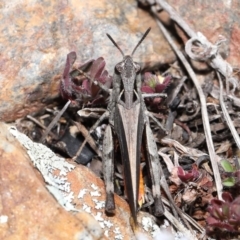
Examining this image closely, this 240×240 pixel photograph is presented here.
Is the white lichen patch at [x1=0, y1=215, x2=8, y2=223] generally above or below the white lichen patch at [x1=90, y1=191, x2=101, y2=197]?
below

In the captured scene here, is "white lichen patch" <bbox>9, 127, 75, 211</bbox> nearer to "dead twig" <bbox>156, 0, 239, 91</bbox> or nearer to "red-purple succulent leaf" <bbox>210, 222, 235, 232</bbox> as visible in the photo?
"red-purple succulent leaf" <bbox>210, 222, 235, 232</bbox>

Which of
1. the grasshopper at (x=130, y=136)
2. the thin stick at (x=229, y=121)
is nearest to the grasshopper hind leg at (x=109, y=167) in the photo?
the grasshopper at (x=130, y=136)

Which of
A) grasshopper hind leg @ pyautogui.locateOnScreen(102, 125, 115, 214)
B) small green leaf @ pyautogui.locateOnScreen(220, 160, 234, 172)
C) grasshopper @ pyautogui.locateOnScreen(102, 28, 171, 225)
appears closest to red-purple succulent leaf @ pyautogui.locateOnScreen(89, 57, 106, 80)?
grasshopper @ pyautogui.locateOnScreen(102, 28, 171, 225)

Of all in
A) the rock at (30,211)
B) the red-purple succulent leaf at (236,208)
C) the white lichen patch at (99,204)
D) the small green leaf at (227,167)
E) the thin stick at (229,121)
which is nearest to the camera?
the rock at (30,211)

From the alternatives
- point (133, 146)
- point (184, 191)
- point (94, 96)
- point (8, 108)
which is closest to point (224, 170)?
point (184, 191)

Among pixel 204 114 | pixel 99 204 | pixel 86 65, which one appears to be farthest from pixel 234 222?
pixel 86 65

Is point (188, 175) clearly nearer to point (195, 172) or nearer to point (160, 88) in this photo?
point (195, 172)

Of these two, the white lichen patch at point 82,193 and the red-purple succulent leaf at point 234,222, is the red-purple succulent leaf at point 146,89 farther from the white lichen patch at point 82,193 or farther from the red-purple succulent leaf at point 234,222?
the red-purple succulent leaf at point 234,222

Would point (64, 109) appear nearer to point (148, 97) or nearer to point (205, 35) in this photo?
point (148, 97)
